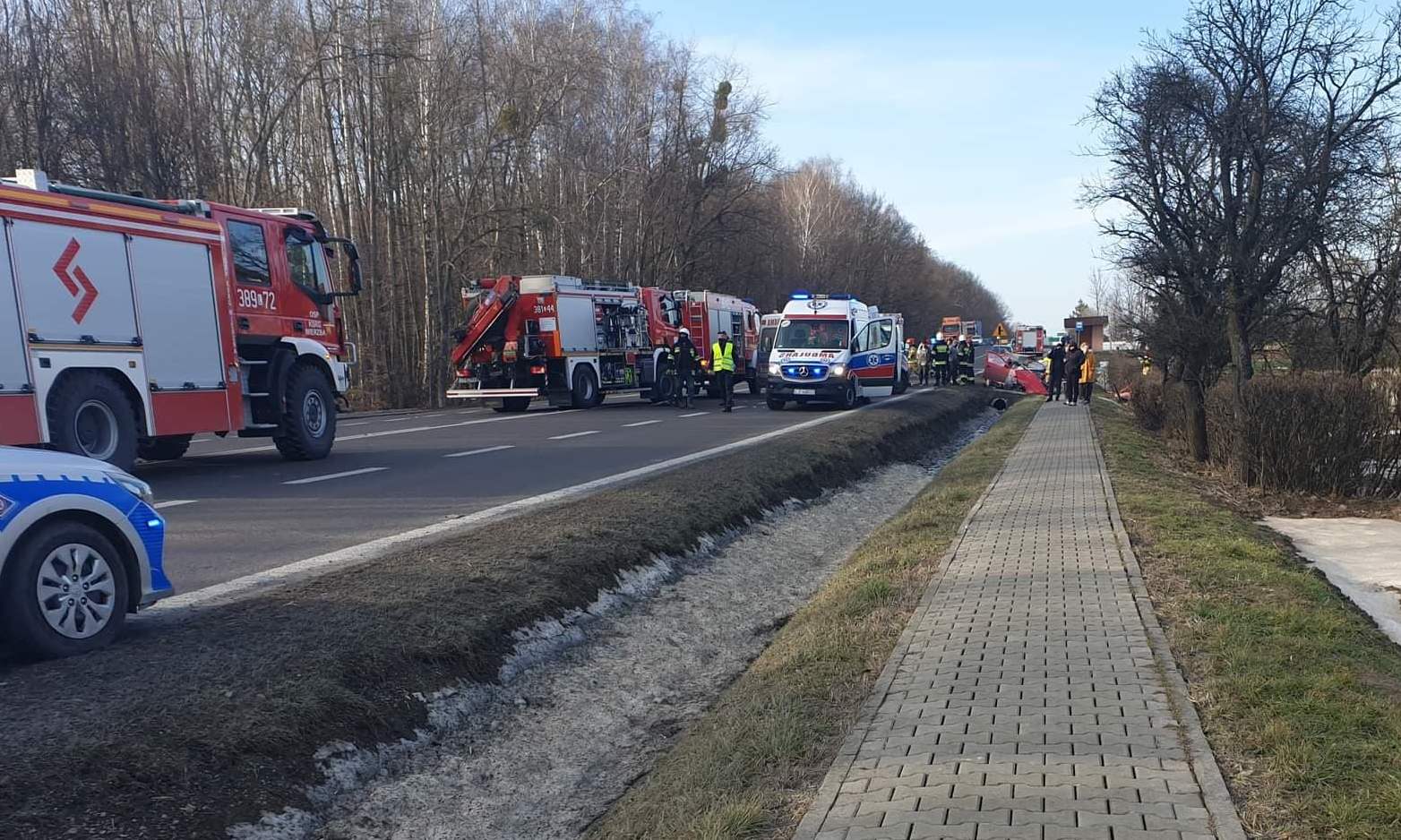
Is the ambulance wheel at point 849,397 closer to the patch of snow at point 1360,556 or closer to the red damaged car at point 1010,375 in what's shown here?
the patch of snow at point 1360,556

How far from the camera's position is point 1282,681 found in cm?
512

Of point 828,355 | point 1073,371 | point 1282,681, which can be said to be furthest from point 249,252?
point 1073,371

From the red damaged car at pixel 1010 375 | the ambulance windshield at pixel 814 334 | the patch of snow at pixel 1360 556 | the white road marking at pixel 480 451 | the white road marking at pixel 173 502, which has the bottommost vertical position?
the patch of snow at pixel 1360 556

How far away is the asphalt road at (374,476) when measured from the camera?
8.48 meters

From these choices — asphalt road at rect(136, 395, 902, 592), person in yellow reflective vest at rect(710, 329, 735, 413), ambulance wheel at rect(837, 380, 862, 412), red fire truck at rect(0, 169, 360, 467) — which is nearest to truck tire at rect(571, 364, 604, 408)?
person in yellow reflective vest at rect(710, 329, 735, 413)

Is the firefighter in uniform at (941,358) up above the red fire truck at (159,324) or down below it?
below

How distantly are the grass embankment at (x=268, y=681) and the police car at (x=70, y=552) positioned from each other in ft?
0.61

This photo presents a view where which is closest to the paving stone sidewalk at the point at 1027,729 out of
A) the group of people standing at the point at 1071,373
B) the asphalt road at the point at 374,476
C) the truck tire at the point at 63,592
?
the truck tire at the point at 63,592

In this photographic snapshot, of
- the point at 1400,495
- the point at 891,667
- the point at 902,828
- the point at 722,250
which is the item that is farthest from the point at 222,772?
the point at 722,250

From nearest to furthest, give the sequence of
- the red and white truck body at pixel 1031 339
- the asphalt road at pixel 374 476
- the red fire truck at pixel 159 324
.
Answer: the asphalt road at pixel 374 476
the red fire truck at pixel 159 324
the red and white truck body at pixel 1031 339

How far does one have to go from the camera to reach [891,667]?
18.7ft

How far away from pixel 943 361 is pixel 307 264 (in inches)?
1105

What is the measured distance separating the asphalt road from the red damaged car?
71.1 feet

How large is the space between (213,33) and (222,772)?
104 ft
